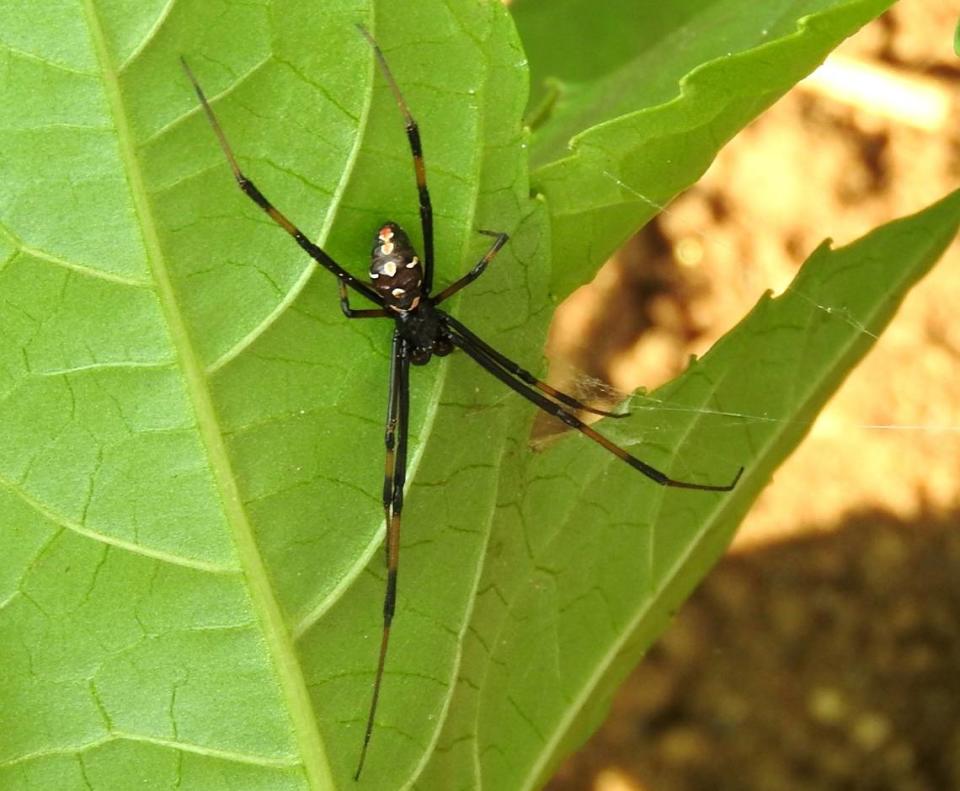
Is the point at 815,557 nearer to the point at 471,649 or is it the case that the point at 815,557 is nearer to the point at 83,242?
the point at 471,649

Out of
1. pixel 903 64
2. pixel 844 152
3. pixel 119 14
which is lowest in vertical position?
pixel 119 14

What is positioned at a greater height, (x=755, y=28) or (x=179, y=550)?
(x=755, y=28)

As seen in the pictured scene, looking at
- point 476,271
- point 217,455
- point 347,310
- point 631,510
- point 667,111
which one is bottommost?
point 217,455

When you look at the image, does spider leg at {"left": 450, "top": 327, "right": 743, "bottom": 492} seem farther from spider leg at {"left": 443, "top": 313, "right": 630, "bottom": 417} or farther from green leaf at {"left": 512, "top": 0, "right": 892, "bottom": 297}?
green leaf at {"left": 512, "top": 0, "right": 892, "bottom": 297}

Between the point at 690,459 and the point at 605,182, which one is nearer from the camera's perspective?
the point at 605,182

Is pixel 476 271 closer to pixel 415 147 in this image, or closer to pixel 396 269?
pixel 396 269

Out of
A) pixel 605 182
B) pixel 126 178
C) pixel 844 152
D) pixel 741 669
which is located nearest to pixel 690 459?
pixel 605 182

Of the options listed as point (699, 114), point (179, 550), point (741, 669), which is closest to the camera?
point (699, 114)

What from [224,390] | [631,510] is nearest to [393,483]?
[224,390]
